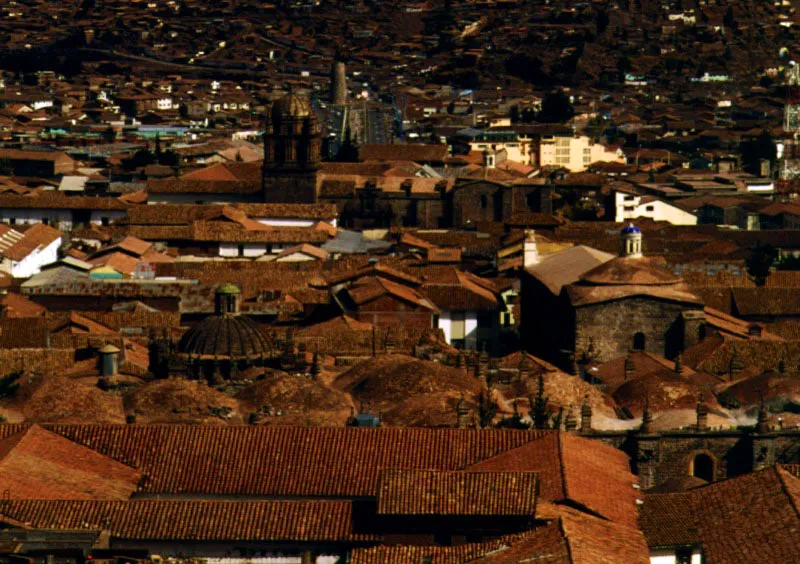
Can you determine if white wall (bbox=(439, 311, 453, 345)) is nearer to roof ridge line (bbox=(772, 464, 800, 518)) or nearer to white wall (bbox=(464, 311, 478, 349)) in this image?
white wall (bbox=(464, 311, 478, 349))

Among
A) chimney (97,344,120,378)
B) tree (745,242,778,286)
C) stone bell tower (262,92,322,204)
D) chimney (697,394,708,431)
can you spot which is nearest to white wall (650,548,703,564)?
chimney (697,394,708,431)

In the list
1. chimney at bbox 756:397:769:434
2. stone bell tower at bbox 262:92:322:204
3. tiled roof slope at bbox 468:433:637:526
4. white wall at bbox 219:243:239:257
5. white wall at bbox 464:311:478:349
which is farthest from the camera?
stone bell tower at bbox 262:92:322:204

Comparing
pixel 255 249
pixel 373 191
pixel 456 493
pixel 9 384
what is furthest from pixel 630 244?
A: pixel 373 191

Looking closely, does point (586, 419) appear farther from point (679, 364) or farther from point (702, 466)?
point (679, 364)

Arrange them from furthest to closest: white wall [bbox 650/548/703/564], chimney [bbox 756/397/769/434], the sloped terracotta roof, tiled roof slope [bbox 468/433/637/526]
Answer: the sloped terracotta roof
chimney [bbox 756/397/769/434]
tiled roof slope [bbox 468/433/637/526]
white wall [bbox 650/548/703/564]

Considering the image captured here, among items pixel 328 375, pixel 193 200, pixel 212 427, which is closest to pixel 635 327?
pixel 328 375

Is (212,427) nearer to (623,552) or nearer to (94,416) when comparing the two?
(94,416)
